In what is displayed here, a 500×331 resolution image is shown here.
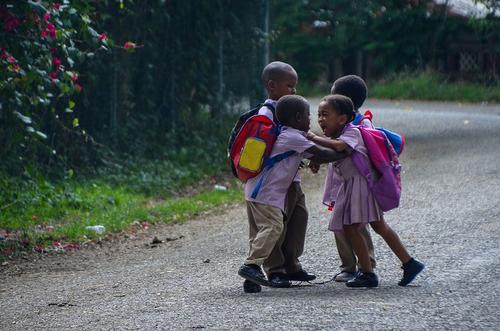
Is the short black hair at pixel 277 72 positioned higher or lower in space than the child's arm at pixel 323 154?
higher

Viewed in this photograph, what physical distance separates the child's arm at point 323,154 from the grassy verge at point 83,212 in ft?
12.8

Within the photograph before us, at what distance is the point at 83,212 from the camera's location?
11898 mm

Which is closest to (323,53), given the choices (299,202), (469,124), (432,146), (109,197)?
(469,124)

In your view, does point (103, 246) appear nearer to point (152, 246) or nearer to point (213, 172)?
point (152, 246)

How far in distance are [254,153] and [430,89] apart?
61.5 feet

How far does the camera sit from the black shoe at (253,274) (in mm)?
7191

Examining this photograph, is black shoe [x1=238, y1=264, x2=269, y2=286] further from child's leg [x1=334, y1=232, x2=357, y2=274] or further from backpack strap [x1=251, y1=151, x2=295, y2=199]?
child's leg [x1=334, y1=232, x2=357, y2=274]

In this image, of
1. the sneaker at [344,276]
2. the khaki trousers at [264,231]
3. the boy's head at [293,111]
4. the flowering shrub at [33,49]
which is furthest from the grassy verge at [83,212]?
the boy's head at [293,111]

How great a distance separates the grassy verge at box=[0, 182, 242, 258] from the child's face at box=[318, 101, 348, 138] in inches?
154

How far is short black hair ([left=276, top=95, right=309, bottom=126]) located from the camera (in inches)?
283

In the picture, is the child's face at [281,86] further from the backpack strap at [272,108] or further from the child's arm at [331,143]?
the child's arm at [331,143]

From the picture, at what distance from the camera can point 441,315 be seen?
630 centimetres

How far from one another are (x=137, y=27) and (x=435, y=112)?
27.8ft

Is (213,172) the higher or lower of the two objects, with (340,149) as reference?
lower
